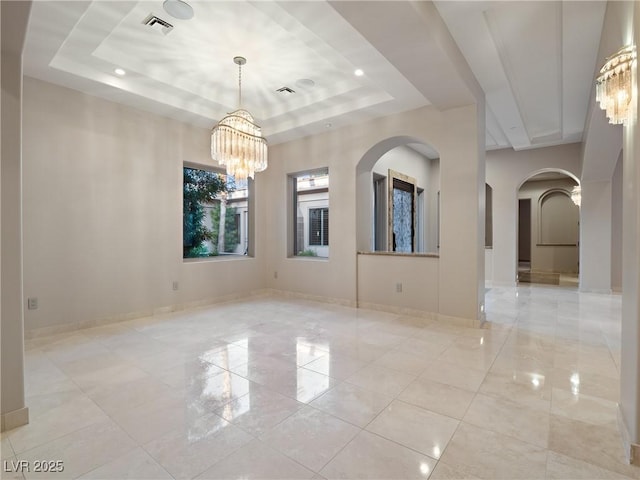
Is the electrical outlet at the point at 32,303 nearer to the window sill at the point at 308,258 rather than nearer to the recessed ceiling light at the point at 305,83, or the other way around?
the window sill at the point at 308,258

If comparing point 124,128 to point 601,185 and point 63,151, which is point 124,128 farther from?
point 601,185

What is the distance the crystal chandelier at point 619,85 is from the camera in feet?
6.10

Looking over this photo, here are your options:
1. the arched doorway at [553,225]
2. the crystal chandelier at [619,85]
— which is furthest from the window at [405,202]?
the arched doorway at [553,225]

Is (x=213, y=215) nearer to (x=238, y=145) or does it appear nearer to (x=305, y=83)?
(x=238, y=145)

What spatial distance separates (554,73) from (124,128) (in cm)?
597

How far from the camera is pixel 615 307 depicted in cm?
543

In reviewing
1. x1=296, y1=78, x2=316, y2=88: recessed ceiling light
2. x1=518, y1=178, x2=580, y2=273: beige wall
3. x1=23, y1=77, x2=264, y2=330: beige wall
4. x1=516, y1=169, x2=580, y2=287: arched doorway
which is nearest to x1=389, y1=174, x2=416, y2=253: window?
x1=296, y1=78, x2=316, y2=88: recessed ceiling light

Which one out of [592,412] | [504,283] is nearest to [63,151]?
[592,412]

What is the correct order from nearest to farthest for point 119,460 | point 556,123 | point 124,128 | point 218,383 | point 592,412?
point 119,460, point 592,412, point 218,383, point 124,128, point 556,123

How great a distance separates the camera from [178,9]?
2912mm

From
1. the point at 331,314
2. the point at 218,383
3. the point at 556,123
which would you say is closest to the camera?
the point at 218,383

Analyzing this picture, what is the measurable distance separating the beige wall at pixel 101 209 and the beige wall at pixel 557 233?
36.7 ft

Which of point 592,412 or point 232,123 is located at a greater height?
point 232,123

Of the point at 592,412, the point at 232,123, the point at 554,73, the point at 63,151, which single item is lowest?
the point at 592,412
